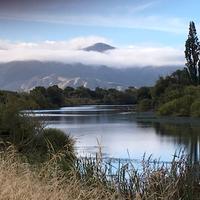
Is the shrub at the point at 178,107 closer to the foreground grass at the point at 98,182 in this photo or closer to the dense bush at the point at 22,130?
the dense bush at the point at 22,130

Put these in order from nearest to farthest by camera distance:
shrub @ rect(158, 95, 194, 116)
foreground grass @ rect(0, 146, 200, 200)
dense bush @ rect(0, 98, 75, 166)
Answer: foreground grass @ rect(0, 146, 200, 200) < dense bush @ rect(0, 98, 75, 166) < shrub @ rect(158, 95, 194, 116)

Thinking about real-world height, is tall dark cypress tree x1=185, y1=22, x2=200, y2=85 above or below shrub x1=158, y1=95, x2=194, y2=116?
above

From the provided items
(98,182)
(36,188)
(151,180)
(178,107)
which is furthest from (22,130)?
(178,107)

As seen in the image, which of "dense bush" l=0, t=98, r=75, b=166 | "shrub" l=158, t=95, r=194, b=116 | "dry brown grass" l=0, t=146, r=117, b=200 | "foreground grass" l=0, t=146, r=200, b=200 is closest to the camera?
"dry brown grass" l=0, t=146, r=117, b=200

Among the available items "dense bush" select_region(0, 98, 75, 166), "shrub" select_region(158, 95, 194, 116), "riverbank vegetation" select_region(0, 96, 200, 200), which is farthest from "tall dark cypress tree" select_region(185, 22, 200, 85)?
"riverbank vegetation" select_region(0, 96, 200, 200)

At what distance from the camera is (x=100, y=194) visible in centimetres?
897

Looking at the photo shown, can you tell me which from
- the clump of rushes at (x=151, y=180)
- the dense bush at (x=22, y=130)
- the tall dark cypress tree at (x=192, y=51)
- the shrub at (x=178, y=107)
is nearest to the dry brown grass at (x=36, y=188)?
the clump of rushes at (x=151, y=180)

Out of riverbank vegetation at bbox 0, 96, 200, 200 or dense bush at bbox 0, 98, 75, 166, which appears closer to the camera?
riverbank vegetation at bbox 0, 96, 200, 200

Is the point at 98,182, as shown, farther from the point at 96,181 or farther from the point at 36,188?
the point at 36,188

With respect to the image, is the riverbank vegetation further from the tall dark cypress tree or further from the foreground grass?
the tall dark cypress tree

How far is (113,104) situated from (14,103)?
321 feet

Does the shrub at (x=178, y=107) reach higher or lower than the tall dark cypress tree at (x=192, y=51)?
lower

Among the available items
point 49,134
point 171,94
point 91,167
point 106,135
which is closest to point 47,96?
point 171,94

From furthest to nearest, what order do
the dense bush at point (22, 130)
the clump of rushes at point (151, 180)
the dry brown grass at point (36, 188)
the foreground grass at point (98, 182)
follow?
the dense bush at point (22, 130) < the clump of rushes at point (151, 180) < the foreground grass at point (98, 182) < the dry brown grass at point (36, 188)
